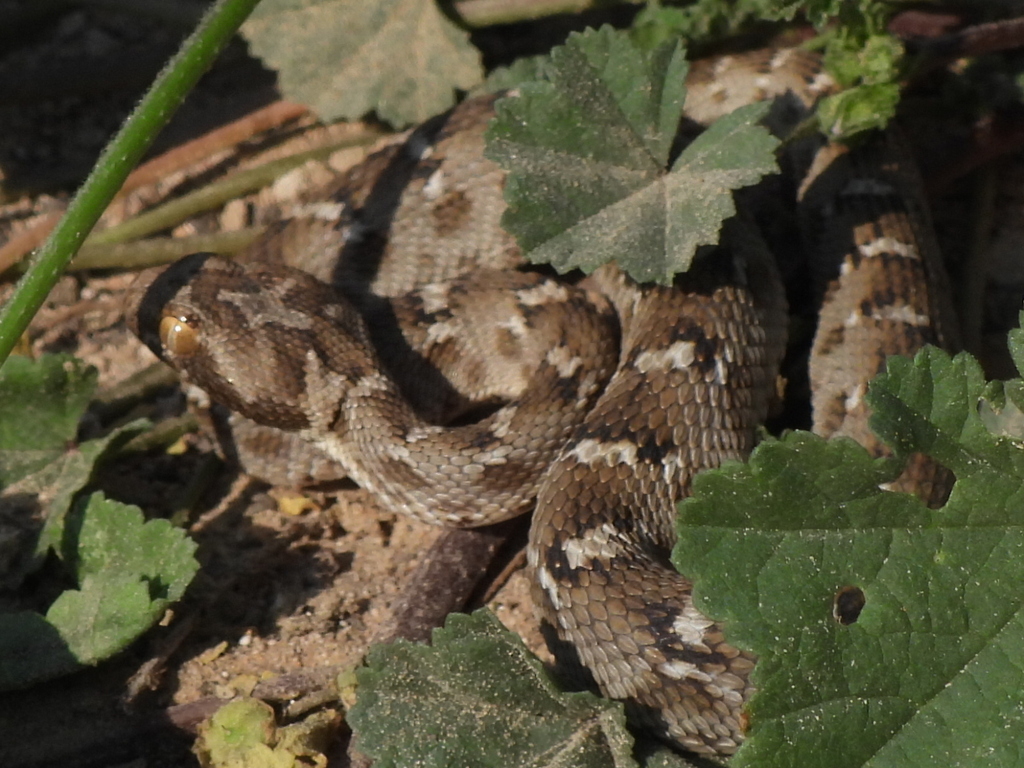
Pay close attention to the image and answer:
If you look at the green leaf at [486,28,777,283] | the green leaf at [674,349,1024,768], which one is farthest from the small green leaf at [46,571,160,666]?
the green leaf at [674,349,1024,768]

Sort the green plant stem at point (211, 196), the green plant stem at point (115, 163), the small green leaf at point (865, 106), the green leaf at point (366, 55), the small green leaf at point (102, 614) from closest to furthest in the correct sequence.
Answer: the green plant stem at point (115, 163) → the small green leaf at point (102, 614) → the small green leaf at point (865, 106) → the green leaf at point (366, 55) → the green plant stem at point (211, 196)

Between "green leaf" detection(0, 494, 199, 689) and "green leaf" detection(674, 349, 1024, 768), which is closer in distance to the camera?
"green leaf" detection(674, 349, 1024, 768)

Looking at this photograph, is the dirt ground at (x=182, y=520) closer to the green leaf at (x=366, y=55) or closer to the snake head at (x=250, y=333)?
the snake head at (x=250, y=333)

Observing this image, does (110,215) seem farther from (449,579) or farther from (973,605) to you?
(973,605)

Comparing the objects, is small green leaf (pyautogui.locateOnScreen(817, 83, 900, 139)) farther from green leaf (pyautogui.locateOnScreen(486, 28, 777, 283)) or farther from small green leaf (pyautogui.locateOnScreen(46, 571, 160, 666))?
small green leaf (pyautogui.locateOnScreen(46, 571, 160, 666))

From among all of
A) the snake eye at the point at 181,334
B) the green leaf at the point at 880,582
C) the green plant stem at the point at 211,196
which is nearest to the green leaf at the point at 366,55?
the green plant stem at the point at 211,196

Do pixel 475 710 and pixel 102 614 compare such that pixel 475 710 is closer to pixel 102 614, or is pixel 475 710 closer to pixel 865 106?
pixel 102 614

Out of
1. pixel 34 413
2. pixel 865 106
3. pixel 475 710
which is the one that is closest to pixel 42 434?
pixel 34 413
